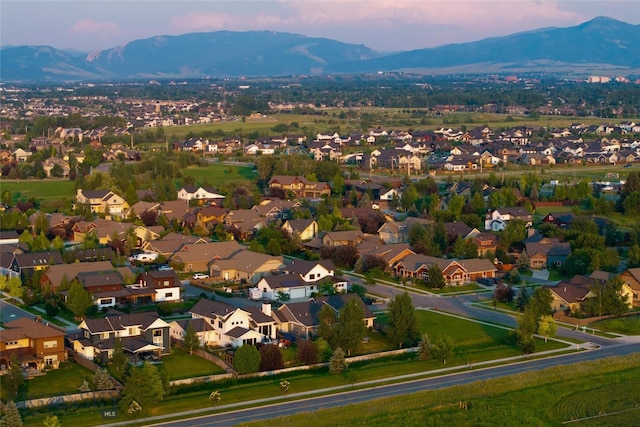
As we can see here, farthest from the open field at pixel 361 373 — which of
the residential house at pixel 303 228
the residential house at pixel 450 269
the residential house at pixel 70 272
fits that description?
the residential house at pixel 303 228

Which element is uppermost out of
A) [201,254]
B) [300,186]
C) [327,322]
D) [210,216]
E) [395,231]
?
[327,322]

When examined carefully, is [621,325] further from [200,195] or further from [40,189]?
[40,189]

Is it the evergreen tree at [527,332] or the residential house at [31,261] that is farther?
the residential house at [31,261]

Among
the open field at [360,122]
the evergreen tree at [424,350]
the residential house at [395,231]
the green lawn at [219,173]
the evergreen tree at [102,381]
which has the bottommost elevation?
the open field at [360,122]

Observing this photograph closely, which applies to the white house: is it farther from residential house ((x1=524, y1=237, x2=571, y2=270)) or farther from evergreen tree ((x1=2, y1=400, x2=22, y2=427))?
evergreen tree ((x1=2, y1=400, x2=22, y2=427))

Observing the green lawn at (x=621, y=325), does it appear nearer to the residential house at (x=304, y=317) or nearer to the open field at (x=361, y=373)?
the open field at (x=361, y=373)

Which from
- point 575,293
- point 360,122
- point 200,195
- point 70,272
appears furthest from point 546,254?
point 360,122
